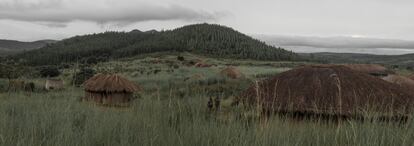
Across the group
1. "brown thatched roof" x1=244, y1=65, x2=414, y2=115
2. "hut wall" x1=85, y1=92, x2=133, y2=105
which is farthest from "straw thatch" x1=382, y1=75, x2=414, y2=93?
"hut wall" x1=85, y1=92, x2=133, y2=105

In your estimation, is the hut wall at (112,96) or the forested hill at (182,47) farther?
the forested hill at (182,47)

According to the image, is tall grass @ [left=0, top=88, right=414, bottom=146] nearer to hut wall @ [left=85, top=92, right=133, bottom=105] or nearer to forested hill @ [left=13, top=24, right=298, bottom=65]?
hut wall @ [left=85, top=92, right=133, bottom=105]

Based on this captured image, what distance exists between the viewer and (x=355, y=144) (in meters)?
3.19

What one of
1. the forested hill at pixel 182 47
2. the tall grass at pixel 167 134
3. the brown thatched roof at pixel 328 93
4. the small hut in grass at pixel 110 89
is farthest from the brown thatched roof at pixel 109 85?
the forested hill at pixel 182 47

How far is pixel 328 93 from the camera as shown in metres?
5.46

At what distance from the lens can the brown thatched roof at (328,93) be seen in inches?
205

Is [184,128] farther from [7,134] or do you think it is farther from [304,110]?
[304,110]

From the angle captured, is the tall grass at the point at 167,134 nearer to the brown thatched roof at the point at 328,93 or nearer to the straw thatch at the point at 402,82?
the brown thatched roof at the point at 328,93

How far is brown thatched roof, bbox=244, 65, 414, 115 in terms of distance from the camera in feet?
17.1

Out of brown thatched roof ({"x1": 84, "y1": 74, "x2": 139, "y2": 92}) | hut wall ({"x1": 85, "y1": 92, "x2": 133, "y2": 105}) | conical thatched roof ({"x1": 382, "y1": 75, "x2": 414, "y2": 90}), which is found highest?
conical thatched roof ({"x1": 382, "y1": 75, "x2": 414, "y2": 90})

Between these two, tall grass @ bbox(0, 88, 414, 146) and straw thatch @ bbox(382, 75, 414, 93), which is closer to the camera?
tall grass @ bbox(0, 88, 414, 146)

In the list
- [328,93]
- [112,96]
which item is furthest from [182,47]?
[328,93]

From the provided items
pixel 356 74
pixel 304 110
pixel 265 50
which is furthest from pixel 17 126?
pixel 265 50

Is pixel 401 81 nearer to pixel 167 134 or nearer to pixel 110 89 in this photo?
pixel 167 134
